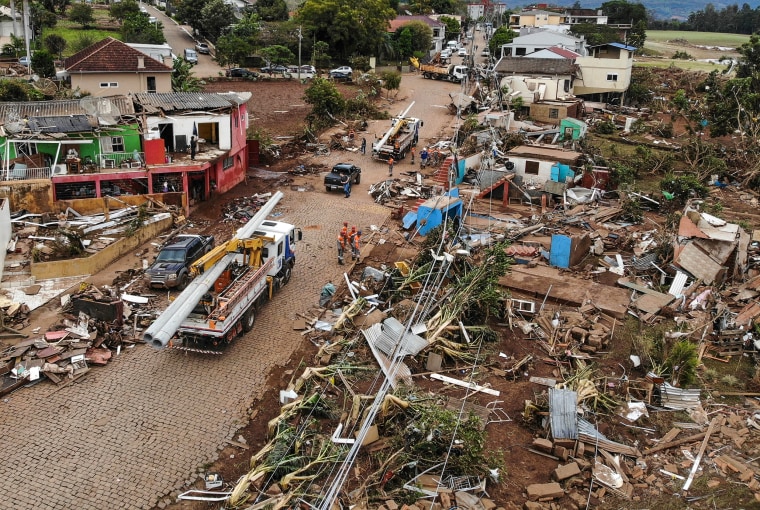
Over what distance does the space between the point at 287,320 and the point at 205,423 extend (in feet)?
17.1

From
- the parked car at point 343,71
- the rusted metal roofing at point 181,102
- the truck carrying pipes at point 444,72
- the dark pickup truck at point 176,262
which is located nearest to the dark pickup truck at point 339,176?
the rusted metal roofing at point 181,102

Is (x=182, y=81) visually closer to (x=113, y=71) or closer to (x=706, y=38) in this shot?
(x=113, y=71)

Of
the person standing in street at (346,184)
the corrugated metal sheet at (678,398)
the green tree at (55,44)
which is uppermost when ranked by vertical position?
the green tree at (55,44)

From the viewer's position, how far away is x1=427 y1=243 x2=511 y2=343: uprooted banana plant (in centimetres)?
1852

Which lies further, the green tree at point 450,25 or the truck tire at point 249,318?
the green tree at point 450,25

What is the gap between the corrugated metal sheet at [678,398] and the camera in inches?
629

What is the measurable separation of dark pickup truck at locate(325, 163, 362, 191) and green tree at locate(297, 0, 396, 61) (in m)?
35.8

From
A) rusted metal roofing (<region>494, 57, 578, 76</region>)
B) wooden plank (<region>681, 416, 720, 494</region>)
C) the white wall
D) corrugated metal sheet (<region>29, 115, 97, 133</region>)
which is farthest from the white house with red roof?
wooden plank (<region>681, 416, 720, 494</region>)

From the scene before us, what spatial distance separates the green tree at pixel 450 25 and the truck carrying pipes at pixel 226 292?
7750 centimetres

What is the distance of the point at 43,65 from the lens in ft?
155

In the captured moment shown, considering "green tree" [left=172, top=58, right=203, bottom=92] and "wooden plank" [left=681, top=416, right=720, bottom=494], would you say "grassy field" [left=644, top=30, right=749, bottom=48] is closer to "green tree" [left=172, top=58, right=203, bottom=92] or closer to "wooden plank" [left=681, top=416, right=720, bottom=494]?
"green tree" [left=172, top=58, right=203, bottom=92]

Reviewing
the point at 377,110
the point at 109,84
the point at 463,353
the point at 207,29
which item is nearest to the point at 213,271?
the point at 463,353

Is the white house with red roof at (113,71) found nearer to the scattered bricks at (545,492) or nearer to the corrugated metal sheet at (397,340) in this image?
the corrugated metal sheet at (397,340)

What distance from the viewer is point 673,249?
2342cm
